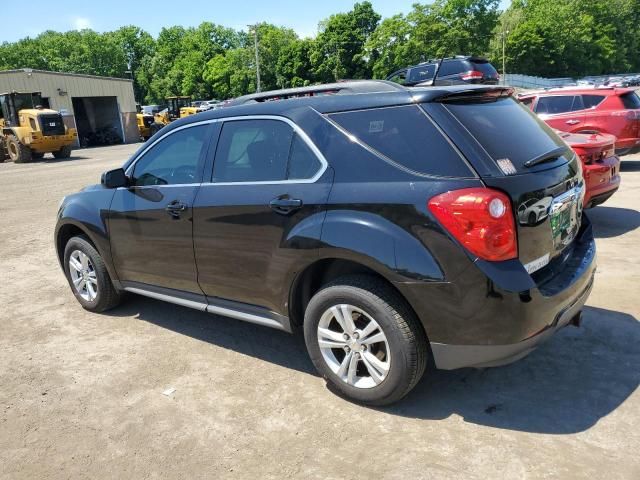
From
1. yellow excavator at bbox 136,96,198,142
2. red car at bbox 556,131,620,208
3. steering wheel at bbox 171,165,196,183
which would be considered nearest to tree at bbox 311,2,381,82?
yellow excavator at bbox 136,96,198,142

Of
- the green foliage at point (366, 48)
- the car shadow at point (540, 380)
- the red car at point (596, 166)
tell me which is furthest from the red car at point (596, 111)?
the green foliage at point (366, 48)

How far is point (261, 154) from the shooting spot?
11.8ft

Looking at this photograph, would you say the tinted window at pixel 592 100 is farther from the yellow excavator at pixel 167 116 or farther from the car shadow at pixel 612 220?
the yellow excavator at pixel 167 116

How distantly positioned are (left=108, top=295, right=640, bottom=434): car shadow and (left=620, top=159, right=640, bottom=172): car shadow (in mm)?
8446

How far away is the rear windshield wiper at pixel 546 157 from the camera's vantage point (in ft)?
9.78

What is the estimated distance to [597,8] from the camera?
93.1 metres

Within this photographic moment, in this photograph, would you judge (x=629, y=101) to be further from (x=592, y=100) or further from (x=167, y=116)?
(x=167, y=116)

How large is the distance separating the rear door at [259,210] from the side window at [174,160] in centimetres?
23

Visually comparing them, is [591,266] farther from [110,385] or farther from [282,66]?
[282,66]

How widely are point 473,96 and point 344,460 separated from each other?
84.3 inches

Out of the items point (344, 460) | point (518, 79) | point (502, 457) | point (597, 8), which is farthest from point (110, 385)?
point (597, 8)

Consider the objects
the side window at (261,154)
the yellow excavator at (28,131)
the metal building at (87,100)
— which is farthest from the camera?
the metal building at (87,100)

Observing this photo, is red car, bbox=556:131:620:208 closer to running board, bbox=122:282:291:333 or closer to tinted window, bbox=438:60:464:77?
running board, bbox=122:282:291:333

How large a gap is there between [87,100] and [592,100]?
36263 mm
